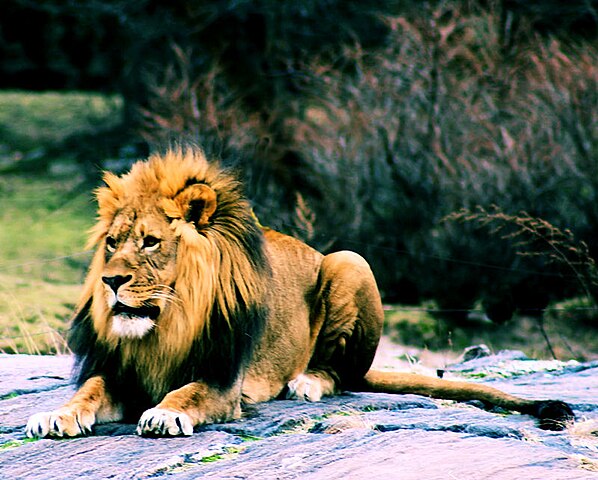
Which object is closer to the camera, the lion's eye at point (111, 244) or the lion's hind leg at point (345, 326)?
the lion's eye at point (111, 244)

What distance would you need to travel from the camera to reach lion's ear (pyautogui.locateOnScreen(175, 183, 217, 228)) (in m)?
3.95

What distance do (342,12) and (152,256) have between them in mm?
10387

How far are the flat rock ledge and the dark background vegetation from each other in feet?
16.6

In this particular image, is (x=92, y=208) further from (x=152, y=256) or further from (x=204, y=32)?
(x=152, y=256)

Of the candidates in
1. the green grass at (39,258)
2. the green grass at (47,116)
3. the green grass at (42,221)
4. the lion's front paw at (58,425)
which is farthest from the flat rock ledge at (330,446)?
the green grass at (47,116)

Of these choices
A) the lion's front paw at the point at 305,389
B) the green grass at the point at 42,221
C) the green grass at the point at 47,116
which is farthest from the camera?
the green grass at the point at 47,116

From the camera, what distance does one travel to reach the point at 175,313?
3859 millimetres

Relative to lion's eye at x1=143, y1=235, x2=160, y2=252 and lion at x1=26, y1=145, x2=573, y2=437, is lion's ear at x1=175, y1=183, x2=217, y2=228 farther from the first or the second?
lion's eye at x1=143, y1=235, x2=160, y2=252

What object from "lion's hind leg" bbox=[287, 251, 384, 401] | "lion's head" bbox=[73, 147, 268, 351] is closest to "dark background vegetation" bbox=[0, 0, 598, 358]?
"lion's hind leg" bbox=[287, 251, 384, 401]

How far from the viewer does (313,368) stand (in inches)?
188

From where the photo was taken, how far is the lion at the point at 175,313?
375 centimetres

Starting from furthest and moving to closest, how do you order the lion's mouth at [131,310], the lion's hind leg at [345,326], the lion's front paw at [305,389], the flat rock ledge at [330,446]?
the lion's hind leg at [345,326] < the lion's front paw at [305,389] < the lion's mouth at [131,310] < the flat rock ledge at [330,446]

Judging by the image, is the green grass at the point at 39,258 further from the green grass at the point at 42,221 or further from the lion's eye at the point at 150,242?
the lion's eye at the point at 150,242

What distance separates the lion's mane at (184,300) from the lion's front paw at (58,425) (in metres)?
0.29
